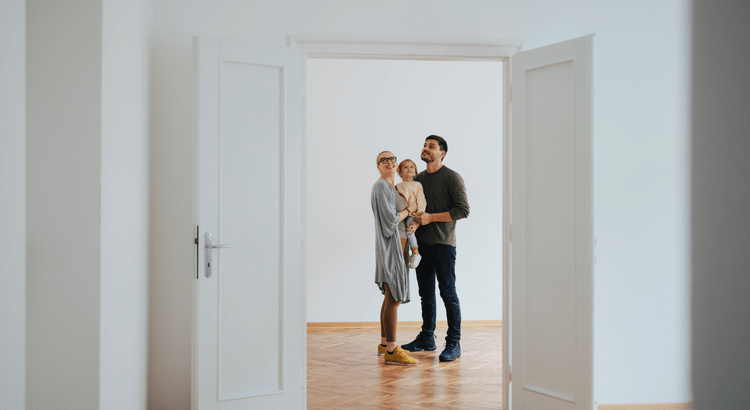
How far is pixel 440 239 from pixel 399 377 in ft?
3.73

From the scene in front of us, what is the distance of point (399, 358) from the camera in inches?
165

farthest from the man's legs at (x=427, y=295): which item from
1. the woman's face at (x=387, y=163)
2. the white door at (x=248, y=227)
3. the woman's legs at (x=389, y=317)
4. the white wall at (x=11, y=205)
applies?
the white wall at (x=11, y=205)

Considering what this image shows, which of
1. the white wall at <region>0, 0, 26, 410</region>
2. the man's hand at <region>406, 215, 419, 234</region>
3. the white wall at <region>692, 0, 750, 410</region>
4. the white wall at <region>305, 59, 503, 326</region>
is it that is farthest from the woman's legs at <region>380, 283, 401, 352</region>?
the white wall at <region>692, 0, 750, 410</region>

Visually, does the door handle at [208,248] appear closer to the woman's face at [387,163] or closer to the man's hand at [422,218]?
the woman's face at [387,163]

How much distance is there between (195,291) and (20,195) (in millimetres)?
1236

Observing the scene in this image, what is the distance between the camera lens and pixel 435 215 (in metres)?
4.33

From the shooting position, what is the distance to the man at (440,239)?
4.25 m

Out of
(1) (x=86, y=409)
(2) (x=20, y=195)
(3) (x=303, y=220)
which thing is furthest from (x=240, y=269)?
(2) (x=20, y=195)

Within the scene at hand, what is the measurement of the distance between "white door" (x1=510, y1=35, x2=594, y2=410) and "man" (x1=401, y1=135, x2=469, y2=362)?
1124mm

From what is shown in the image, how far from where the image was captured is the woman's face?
13.9 ft

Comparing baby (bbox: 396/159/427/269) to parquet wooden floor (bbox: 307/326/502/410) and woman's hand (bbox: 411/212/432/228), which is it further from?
parquet wooden floor (bbox: 307/326/502/410)

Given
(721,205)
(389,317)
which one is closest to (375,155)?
(389,317)

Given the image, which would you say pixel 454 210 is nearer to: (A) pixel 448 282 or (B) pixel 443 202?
(B) pixel 443 202

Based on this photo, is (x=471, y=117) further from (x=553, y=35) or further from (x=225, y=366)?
(x=225, y=366)
